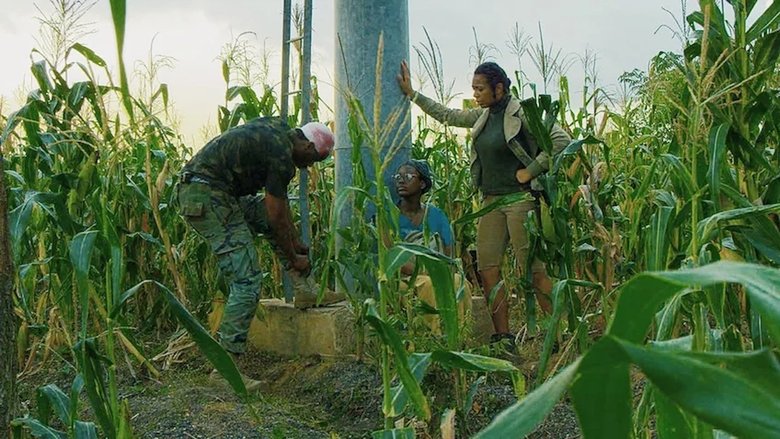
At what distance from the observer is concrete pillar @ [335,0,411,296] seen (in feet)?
14.9

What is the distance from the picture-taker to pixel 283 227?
4.30 m

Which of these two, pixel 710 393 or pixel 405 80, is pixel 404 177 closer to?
pixel 405 80

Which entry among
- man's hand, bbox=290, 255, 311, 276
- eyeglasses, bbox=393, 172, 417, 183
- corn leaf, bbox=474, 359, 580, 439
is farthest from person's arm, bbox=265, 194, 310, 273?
corn leaf, bbox=474, 359, 580, 439

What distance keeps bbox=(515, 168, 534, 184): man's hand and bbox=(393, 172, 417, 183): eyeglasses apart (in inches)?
22.5

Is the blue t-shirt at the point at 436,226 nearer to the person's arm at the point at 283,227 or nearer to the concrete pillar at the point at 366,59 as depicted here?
the concrete pillar at the point at 366,59

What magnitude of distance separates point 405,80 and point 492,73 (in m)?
0.48

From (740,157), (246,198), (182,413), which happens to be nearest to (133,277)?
(246,198)

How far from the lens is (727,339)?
204 centimetres

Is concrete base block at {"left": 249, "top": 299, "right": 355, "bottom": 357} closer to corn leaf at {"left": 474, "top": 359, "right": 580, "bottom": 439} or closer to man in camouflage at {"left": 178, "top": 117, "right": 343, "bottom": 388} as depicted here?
man in camouflage at {"left": 178, "top": 117, "right": 343, "bottom": 388}

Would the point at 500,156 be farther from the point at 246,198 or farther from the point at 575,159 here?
the point at 246,198

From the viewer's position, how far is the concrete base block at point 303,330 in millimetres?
4531

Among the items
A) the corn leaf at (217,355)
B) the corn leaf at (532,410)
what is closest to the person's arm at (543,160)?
the corn leaf at (217,355)

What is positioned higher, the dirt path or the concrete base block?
the concrete base block

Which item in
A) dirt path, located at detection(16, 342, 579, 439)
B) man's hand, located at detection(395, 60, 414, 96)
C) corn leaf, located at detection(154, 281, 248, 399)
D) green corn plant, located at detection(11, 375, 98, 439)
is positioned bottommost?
dirt path, located at detection(16, 342, 579, 439)
